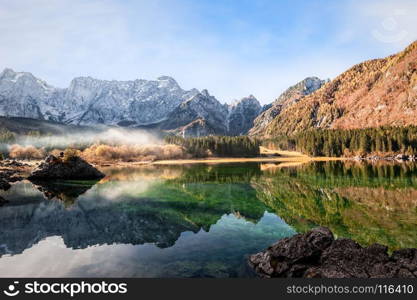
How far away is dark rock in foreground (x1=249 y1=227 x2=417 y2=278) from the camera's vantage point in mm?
20469

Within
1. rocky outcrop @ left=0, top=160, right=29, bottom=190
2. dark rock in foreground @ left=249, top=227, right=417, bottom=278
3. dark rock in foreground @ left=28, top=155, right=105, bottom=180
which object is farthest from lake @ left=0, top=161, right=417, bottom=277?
dark rock in foreground @ left=28, top=155, right=105, bottom=180

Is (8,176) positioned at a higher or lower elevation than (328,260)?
higher

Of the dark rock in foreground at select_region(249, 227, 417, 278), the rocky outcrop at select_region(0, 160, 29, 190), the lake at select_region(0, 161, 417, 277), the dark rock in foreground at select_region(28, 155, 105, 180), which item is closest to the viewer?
the dark rock in foreground at select_region(249, 227, 417, 278)

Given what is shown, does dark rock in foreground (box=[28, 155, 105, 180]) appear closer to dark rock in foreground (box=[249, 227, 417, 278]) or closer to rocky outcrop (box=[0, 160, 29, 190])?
rocky outcrop (box=[0, 160, 29, 190])

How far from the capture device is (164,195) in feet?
218

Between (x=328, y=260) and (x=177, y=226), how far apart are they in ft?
70.5

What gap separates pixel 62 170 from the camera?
101 metres

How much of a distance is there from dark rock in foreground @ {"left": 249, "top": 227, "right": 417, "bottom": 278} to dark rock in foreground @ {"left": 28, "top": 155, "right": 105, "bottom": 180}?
295ft

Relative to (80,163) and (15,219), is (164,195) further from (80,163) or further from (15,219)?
(80,163)

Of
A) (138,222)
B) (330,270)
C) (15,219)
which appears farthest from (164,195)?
(330,270)

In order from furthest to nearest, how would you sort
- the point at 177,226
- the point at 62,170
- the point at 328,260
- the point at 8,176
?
1. the point at 8,176
2. the point at 62,170
3. the point at 177,226
4. the point at 328,260

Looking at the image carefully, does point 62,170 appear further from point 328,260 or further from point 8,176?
point 328,260

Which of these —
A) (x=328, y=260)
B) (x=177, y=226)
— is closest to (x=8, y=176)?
(x=177, y=226)

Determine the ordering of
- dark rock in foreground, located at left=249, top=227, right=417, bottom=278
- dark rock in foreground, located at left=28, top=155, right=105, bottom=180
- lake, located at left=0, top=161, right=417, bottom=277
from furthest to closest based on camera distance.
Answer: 1. dark rock in foreground, located at left=28, top=155, right=105, bottom=180
2. lake, located at left=0, top=161, right=417, bottom=277
3. dark rock in foreground, located at left=249, top=227, right=417, bottom=278
